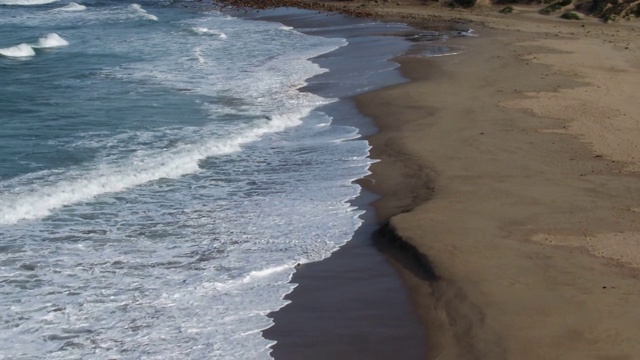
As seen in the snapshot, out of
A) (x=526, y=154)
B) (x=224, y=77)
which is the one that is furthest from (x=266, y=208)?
(x=224, y=77)

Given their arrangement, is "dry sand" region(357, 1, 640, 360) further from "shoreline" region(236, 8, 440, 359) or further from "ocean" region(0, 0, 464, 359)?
"ocean" region(0, 0, 464, 359)

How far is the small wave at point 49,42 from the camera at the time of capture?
91.6ft

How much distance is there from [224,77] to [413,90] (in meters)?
5.24

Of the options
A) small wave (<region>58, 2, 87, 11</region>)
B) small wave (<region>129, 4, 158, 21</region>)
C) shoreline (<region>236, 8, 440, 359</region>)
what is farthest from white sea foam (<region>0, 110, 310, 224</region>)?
small wave (<region>58, 2, 87, 11</region>)

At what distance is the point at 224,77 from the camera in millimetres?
22734

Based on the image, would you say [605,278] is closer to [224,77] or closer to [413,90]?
[413,90]

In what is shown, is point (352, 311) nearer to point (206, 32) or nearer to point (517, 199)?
point (517, 199)

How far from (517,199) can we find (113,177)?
19.0 ft

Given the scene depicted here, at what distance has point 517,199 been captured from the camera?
11891 mm

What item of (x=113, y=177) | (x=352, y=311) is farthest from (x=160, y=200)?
(x=352, y=311)

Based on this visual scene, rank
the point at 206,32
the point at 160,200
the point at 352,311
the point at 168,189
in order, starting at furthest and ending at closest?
the point at 206,32 < the point at 168,189 < the point at 160,200 < the point at 352,311

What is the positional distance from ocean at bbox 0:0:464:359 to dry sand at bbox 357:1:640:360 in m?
0.99

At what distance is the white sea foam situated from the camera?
39.8 feet

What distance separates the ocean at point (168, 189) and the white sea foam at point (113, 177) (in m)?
0.03
